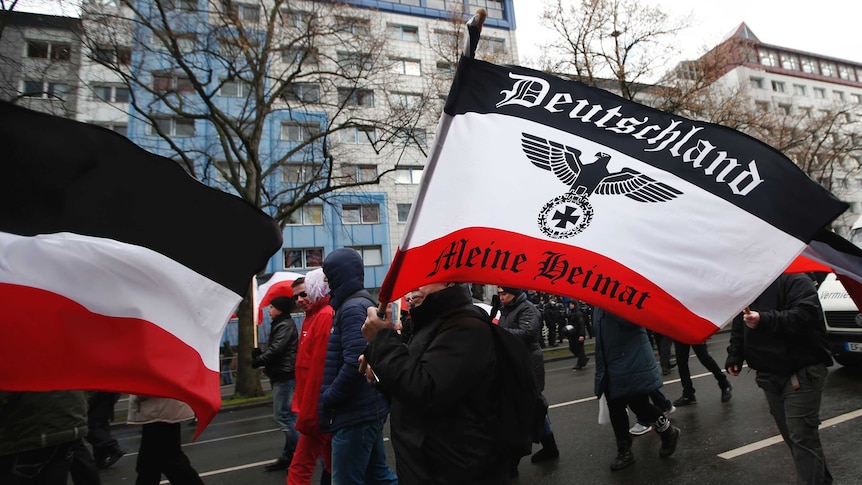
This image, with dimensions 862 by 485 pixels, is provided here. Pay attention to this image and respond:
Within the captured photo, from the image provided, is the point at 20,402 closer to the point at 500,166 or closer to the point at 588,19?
the point at 500,166

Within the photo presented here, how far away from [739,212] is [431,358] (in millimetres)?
1456

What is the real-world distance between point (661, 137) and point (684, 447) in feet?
12.8

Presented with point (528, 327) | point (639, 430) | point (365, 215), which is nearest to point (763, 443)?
point (639, 430)

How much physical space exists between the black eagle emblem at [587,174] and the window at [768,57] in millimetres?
62779

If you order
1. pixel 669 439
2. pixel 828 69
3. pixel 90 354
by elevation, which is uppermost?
pixel 828 69

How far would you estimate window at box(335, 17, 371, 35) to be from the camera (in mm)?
13289

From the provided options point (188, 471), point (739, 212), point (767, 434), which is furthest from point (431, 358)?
point (767, 434)

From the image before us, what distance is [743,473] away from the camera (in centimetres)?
412

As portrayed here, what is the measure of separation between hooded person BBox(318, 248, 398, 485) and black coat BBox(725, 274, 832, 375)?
8.34 feet

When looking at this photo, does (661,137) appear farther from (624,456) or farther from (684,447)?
(684,447)

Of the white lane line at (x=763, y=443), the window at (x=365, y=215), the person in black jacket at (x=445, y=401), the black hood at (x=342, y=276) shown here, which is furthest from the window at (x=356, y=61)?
the window at (x=365, y=215)

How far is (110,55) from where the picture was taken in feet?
37.1

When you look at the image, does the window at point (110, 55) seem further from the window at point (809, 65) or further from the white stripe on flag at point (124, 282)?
the window at point (809, 65)

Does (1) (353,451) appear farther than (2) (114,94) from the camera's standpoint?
No
